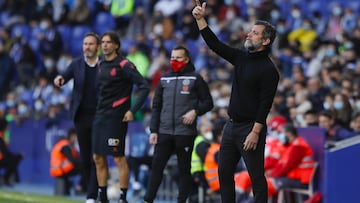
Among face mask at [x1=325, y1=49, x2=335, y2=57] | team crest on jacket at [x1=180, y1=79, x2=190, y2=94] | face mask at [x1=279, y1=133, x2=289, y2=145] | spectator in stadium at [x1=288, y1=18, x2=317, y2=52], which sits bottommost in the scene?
face mask at [x1=279, y1=133, x2=289, y2=145]

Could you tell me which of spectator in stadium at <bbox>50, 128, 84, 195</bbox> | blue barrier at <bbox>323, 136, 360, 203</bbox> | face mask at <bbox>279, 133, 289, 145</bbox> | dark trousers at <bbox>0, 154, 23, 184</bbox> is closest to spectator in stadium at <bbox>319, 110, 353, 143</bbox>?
face mask at <bbox>279, 133, 289, 145</bbox>

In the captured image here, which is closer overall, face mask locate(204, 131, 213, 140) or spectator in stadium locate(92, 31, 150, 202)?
spectator in stadium locate(92, 31, 150, 202)

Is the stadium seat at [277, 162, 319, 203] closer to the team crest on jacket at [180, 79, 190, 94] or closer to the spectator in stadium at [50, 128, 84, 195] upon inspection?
the team crest on jacket at [180, 79, 190, 94]

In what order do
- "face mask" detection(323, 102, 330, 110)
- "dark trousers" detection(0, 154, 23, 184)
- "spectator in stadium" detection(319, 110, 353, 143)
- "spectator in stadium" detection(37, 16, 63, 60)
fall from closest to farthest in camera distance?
"spectator in stadium" detection(319, 110, 353, 143)
"face mask" detection(323, 102, 330, 110)
"dark trousers" detection(0, 154, 23, 184)
"spectator in stadium" detection(37, 16, 63, 60)

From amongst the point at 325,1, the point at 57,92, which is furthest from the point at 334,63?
the point at 57,92

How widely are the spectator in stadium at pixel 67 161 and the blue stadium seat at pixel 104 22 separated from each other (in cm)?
805

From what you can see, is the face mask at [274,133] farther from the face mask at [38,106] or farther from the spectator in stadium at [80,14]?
the spectator in stadium at [80,14]

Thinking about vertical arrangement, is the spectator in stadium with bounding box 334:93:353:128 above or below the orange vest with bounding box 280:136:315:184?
above

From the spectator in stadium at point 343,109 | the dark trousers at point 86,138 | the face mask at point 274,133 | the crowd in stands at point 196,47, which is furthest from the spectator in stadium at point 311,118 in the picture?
the dark trousers at point 86,138

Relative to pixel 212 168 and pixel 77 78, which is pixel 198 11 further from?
pixel 212 168

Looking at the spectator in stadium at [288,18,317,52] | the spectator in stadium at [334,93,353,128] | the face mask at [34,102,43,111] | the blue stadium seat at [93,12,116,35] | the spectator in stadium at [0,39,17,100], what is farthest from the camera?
the blue stadium seat at [93,12,116,35]

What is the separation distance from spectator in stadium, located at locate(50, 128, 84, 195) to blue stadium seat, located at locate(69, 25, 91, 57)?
25.5 ft

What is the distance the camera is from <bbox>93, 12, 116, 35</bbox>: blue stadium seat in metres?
27.2

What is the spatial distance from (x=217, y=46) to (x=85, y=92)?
3255 mm
